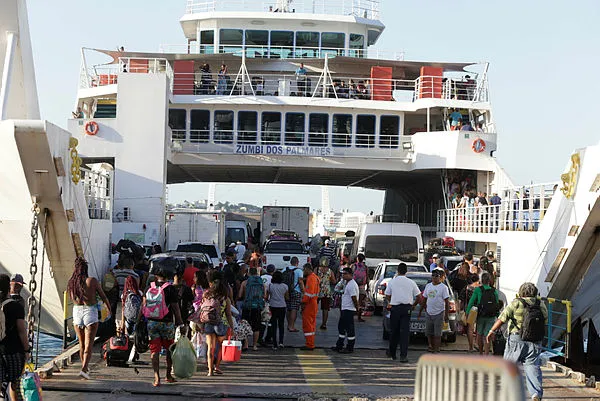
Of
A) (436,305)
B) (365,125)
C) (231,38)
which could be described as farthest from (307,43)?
(436,305)

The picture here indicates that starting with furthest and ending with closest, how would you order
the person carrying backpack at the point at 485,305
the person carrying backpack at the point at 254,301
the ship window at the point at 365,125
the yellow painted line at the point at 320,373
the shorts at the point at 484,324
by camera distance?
1. the ship window at the point at 365,125
2. the person carrying backpack at the point at 254,301
3. the shorts at the point at 484,324
4. the person carrying backpack at the point at 485,305
5. the yellow painted line at the point at 320,373

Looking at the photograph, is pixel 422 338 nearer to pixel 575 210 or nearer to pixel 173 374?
pixel 575 210

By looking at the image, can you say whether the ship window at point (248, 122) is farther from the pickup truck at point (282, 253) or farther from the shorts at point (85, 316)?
the shorts at point (85, 316)

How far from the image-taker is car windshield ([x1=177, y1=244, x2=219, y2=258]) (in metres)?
21.9

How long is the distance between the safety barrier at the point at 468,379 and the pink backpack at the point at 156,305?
697 centimetres

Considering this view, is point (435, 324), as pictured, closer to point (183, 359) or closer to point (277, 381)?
point (277, 381)

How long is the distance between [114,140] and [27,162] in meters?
14.2

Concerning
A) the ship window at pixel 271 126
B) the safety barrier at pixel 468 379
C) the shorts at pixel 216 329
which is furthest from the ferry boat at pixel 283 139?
the safety barrier at pixel 468 379

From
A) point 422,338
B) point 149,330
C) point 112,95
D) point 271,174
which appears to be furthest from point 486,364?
point 271,174

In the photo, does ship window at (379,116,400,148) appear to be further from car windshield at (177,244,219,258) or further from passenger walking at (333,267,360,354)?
passenger walking at (333,267,360,354)

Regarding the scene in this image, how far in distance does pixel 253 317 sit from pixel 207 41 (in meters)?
26.1

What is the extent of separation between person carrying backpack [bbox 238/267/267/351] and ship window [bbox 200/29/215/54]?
25.3 metres

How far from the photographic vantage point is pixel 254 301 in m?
12.9

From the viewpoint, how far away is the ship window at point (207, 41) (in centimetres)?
3690
